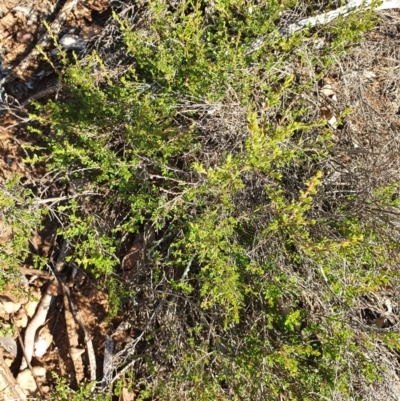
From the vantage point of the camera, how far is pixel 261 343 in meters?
2.88

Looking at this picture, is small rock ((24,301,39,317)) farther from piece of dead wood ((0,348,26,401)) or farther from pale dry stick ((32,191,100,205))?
pale dry stick ((32,191,100,205))

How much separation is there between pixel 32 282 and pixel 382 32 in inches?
124

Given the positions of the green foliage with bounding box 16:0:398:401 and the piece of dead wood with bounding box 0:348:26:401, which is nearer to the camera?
the green foliage with bounding box 16:0:398:401

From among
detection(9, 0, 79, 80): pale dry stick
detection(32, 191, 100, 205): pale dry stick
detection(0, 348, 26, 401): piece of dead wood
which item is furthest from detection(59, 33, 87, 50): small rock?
detection(0, 348, 26, 401): piece of dead wood

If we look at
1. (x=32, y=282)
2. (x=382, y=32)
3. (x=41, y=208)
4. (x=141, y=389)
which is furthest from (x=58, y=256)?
(x=382, y=32)

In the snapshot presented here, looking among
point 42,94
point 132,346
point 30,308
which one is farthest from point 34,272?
point 42,94

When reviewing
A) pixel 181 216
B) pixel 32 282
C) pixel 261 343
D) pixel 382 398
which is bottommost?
pixel 382 398

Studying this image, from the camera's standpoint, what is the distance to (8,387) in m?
3.34

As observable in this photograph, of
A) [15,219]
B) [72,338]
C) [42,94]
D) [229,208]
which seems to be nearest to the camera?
[229,208]

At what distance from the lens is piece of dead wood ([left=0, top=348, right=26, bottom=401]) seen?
3.31m

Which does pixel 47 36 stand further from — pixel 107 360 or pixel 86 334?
pixel 107 360

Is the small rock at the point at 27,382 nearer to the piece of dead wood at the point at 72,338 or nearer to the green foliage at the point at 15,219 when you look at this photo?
the piece of dead wood at the point at 72,338

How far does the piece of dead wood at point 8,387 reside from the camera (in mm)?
3311

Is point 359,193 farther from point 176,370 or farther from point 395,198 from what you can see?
point 176,370
